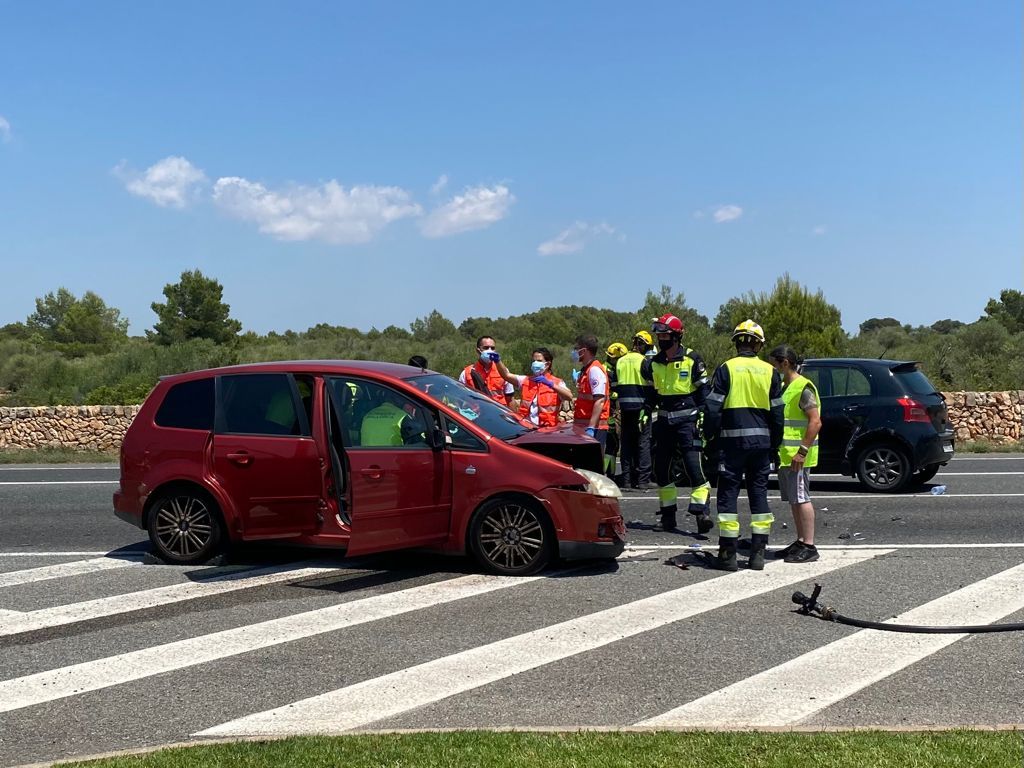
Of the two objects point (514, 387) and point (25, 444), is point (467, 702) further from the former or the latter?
point (25, 444)

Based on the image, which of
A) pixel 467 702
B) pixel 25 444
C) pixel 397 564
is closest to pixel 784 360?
pixel 397 564

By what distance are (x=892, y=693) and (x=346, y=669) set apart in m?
2.95

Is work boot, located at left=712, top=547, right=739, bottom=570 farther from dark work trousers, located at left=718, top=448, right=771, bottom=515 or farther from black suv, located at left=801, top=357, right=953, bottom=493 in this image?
black suv, located at left=801, top=357, right=953, bottom=493

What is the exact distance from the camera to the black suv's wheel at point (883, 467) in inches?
500

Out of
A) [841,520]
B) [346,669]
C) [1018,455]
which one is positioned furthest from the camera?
[1018,455]

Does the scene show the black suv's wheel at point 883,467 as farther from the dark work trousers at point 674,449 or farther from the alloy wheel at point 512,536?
the alloy wheel at point 512,536

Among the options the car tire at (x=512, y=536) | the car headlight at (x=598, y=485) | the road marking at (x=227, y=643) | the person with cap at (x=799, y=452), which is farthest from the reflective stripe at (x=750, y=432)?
the road marking at (x=227, y=643)

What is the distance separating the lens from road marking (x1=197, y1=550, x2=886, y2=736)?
508 centimetres

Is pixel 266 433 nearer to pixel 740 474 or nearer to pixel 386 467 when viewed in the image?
pixel 386 467

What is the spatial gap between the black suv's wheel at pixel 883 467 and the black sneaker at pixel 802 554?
447cm

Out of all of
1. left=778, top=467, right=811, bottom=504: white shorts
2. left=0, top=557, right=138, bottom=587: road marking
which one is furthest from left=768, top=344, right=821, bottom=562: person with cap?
left=0, top=557, right=138, bottom=587: road marking

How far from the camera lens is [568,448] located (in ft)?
27.2

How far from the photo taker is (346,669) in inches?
234

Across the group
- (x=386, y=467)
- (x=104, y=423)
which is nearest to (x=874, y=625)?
(x=386, y=467)
